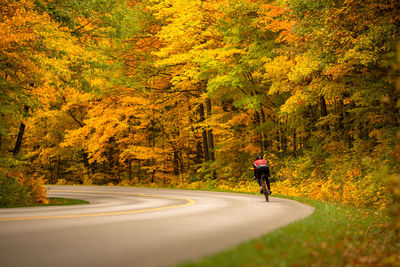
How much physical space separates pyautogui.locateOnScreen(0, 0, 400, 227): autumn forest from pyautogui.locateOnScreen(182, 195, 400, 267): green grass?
3.93 feet

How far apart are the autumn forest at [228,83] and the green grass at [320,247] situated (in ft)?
3.93

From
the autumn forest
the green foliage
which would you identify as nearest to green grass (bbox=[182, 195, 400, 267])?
the autumn forest

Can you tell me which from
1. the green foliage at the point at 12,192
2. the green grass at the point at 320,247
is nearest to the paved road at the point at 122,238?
the green grass at the point at 320,247

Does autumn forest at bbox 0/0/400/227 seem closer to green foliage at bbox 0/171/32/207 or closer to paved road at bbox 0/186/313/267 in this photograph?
green foliage at bbox 0/171/32/207

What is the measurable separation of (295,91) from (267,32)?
20.0 ft

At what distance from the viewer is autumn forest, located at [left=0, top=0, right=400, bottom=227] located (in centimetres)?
1392

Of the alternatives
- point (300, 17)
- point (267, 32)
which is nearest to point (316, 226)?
point (300, 17)

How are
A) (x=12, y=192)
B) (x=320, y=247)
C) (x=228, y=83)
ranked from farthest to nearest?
(x=228, y=83) < (x=12, y=192) < (x=320, y=247)

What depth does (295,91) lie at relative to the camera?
1883 centimetres

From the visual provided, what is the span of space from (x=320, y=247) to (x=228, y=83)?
1672 cm

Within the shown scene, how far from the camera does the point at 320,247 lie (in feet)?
19.5

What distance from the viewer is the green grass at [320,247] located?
4.87 meters

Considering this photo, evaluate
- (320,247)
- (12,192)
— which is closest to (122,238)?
(320,247)

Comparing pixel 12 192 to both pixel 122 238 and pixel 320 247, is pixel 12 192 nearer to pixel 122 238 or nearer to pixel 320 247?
pixel 122 238
